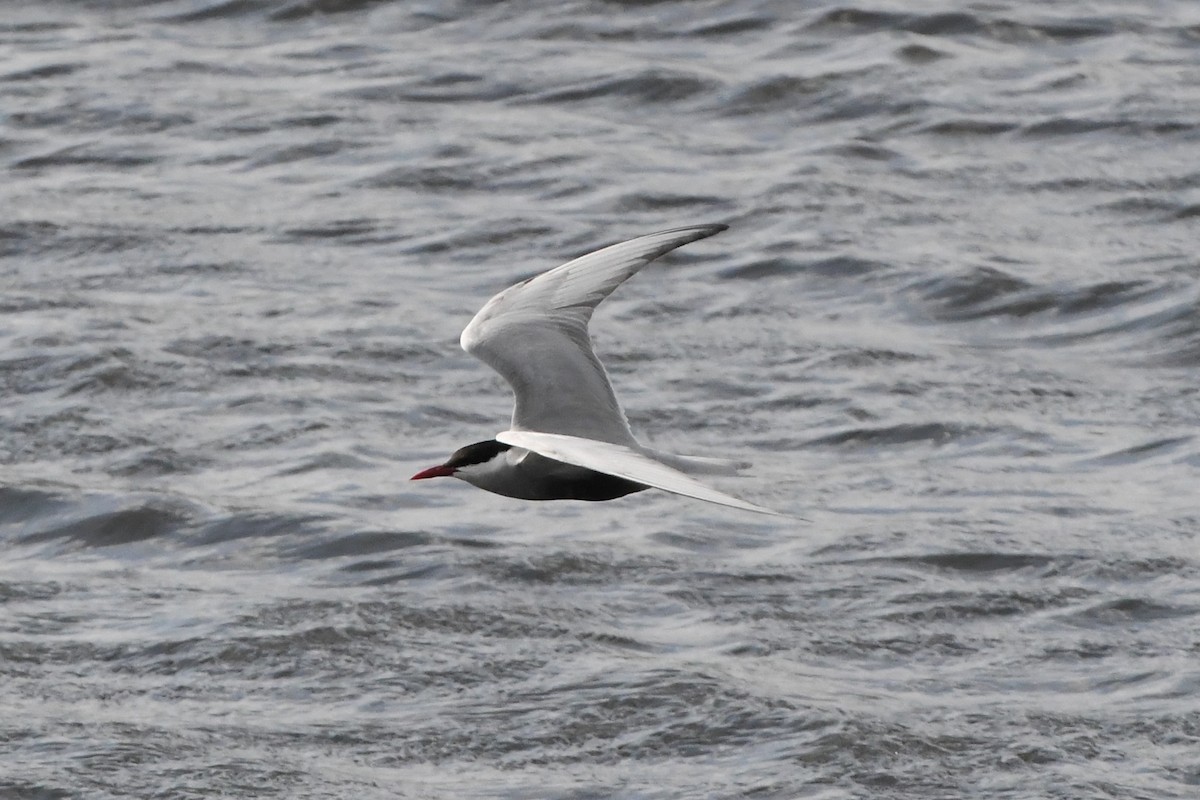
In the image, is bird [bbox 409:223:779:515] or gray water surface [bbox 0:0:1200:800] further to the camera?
gray water surface [bbox 0:0:1200:800]

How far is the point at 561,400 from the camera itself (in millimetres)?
6230

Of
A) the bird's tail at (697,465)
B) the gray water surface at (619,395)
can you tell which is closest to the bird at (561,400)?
the bird's tail at (697,465)

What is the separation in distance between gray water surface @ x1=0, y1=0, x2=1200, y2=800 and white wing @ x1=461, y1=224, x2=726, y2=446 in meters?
0.85

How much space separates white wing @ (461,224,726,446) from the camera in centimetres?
612

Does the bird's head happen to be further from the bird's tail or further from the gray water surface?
the gray water surface

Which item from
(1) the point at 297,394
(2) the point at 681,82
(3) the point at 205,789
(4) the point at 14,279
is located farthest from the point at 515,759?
(2) the point at 681,82

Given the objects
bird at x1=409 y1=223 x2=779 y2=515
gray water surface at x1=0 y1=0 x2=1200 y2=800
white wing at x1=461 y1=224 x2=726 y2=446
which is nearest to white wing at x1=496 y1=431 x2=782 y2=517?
bird at x1=409 y1=223 x2=779 y2=515

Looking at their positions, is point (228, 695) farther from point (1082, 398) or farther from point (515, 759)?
point (1082, 398)

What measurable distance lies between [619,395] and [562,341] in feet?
8.83

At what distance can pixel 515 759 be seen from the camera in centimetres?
673

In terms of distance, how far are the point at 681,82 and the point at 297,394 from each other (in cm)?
418

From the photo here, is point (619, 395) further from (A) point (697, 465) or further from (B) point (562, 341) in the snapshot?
(A) point (697, 465)

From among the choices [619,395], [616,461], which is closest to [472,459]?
[616,461]

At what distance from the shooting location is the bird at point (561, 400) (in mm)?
5270
